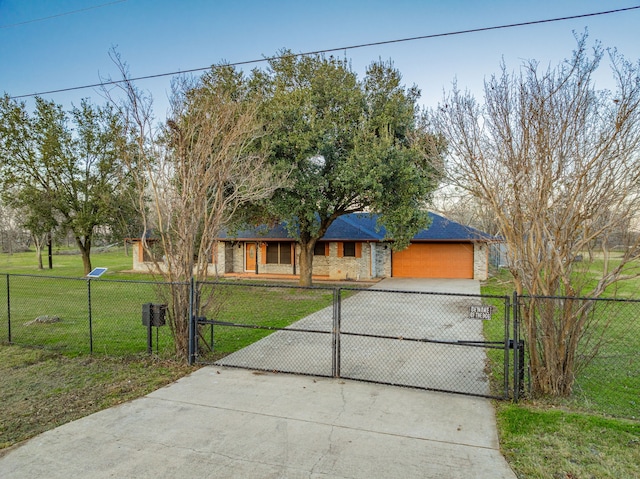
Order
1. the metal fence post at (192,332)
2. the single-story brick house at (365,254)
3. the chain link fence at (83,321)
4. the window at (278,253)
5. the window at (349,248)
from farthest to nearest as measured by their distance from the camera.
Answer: the window at (278,253) < the window at (349,248) < the single-story brick house at (365,254) < the chain link fence at (83,321) < the metal fence post at (192,332)

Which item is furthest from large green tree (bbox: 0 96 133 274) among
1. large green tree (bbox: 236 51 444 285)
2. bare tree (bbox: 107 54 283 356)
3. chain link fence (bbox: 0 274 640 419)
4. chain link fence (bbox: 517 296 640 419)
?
chain link fence (bbox: 517 296 640 419)

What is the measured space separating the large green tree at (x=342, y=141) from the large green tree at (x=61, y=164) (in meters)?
10.7

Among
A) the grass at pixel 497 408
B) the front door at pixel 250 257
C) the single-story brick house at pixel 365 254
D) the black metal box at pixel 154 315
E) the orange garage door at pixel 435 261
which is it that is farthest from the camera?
the front door at pixel 250 257

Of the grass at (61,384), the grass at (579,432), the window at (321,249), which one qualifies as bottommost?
the grass at (579,432)

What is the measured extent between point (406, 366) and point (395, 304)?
6.68 metres

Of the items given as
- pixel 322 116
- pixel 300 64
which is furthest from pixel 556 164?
pixel 300 64

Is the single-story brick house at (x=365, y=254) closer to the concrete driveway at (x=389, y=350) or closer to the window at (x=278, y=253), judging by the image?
the window at (x=278, y=253)

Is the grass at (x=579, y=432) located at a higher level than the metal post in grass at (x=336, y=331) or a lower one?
lower

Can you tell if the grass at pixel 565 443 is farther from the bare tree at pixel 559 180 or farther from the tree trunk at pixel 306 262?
the tree trunk at pixel 306 262

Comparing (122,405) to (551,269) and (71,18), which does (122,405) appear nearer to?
(551,269)

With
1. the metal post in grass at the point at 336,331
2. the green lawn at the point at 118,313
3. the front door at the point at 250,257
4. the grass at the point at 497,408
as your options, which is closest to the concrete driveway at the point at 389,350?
the metal post in grass at the point at 336,331

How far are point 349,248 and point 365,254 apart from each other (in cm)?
89

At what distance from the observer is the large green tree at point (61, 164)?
20500mm

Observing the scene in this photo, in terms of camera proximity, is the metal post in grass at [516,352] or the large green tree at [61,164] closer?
the metal post in grass at [516,352]
